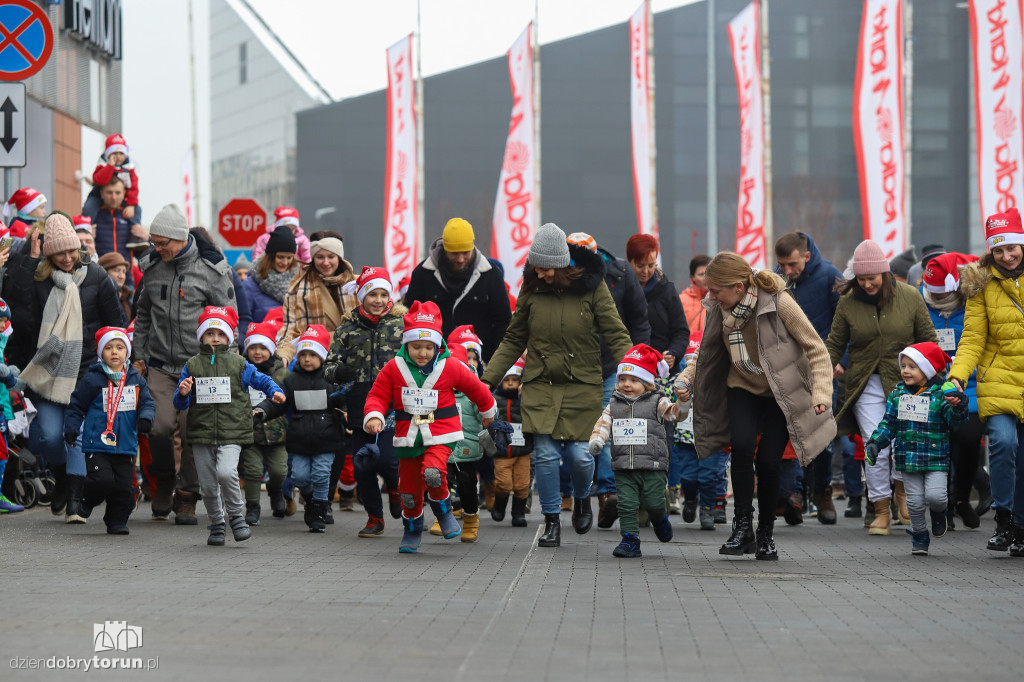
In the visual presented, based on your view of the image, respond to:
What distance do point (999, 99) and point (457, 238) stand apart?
12.9 m

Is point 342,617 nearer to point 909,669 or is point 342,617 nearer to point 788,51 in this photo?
point 909,669

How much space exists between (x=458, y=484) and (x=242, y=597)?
4.33m

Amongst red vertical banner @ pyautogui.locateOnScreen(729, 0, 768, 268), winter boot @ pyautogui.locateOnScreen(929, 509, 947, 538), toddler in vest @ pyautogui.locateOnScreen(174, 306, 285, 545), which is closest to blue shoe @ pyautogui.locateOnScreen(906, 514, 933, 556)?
winter boot @ pyautogui.locateOnScreen(929, 509, 947, 538)

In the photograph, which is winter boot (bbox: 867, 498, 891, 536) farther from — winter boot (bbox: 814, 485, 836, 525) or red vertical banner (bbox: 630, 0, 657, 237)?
red vertical banner (bbox: 630, 0, 657, 237)

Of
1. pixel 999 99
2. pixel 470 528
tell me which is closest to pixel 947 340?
pixel 470 528

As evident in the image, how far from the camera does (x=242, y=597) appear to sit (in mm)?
8125

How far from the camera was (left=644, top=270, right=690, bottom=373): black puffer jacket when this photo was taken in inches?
534

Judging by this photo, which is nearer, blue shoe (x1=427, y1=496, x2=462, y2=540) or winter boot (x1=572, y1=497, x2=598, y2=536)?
blue shoe (x1=427, y1=496, x2=462, y2=540)

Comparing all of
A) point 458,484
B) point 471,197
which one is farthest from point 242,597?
point 471,197

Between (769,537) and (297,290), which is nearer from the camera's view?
(769,537)

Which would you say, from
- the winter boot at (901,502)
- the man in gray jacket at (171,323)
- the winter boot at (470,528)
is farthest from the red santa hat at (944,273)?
the man in gray jacket at (171,323)

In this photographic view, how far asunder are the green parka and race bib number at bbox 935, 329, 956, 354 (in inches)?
133

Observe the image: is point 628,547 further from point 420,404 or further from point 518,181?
point 518,181

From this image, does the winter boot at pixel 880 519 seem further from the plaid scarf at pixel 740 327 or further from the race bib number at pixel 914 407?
the plaid scarf at pixel 740 327
